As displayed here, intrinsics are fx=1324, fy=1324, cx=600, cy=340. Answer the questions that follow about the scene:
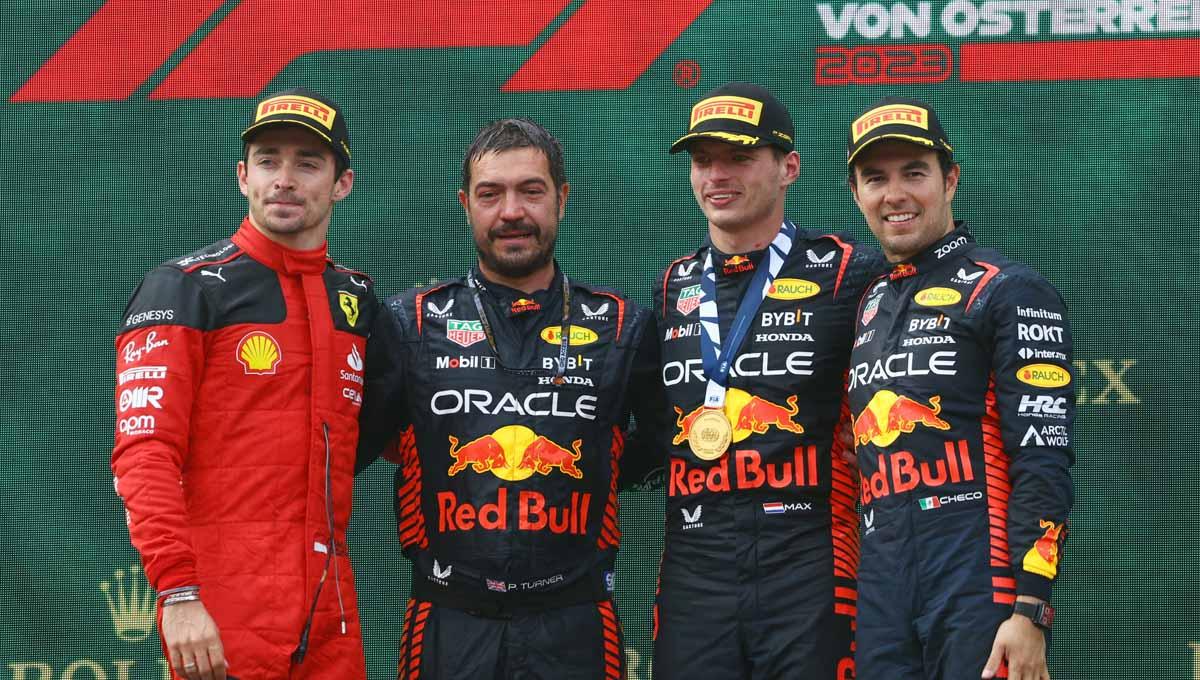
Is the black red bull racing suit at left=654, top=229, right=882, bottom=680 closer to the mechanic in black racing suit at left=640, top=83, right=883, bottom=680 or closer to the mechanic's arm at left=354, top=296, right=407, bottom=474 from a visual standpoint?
the mechanic in black racing suit at left=640, top=83, right=883, bottom=680

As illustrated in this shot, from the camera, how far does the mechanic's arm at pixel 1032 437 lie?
280cm

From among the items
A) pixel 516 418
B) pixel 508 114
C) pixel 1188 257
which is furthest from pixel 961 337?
pixel 508 114

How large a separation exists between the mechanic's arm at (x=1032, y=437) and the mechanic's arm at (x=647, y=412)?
91cm

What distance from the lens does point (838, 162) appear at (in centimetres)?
436

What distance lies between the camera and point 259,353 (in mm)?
3086

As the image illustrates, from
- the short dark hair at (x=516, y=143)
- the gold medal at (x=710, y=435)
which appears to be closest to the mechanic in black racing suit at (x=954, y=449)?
the gold medal at (x=710, y=435)

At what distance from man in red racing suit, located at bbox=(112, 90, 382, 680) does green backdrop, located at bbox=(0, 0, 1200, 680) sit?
4.02 feet

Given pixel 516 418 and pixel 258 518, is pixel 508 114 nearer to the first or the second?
pixel 516 418

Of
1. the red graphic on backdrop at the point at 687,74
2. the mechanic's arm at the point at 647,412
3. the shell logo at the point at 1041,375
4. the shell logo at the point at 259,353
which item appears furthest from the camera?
the red graphic on backdrop at the point at 687,74

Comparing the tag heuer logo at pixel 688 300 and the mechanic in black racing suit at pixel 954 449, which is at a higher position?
the tag heuer logo at pixel 688 300

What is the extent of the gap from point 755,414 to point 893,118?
0.80 m

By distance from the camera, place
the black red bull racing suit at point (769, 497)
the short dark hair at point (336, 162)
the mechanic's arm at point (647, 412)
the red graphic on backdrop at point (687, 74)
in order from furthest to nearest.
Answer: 1. the red graphic on backdrop at point (687, 74)
2. the mechanic's arm at point (647, 412)
3. the short dark hair at point (336, 162)
4. the black red bull racing suit at point (769, 497)

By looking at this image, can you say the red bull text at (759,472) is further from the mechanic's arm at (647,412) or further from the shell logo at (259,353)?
the shell logo at (259,353)

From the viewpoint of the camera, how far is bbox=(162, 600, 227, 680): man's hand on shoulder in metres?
2.80
